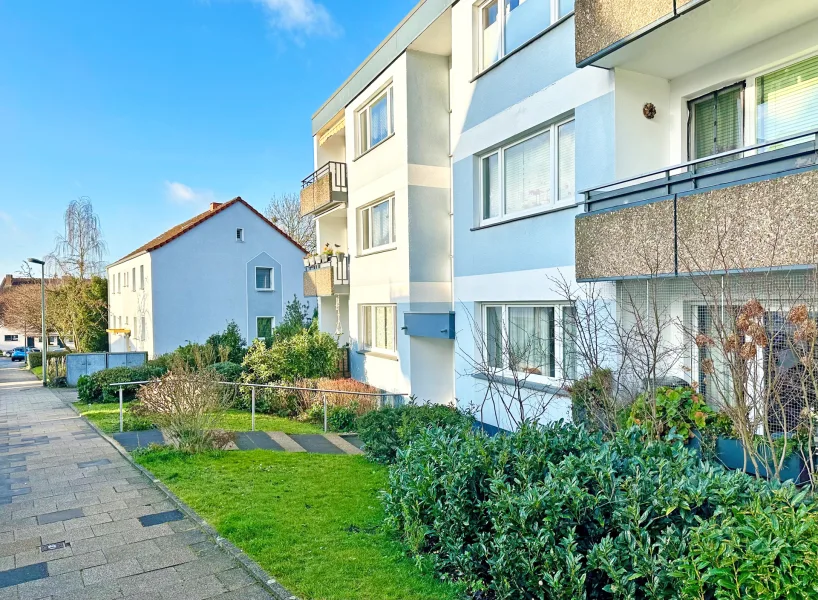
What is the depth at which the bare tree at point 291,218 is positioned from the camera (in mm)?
39222

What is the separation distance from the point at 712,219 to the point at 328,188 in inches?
489

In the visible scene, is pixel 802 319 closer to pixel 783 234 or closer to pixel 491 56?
pixel 783 234

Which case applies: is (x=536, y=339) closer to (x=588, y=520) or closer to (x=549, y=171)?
(x=549, y=171)

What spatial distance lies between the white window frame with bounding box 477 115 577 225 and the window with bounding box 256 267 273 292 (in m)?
21.8

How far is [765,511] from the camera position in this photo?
3404 millimetres

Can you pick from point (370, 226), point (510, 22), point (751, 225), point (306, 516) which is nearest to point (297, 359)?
point (370, 226)

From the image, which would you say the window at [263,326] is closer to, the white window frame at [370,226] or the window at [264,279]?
the window at [264,279]

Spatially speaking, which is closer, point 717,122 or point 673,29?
point 673,29

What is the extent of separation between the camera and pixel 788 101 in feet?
21.1

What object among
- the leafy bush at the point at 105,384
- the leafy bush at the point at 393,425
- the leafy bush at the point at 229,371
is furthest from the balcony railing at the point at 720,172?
the leafy bush at the point at 105,384

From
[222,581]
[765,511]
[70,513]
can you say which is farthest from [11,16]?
[765,511]

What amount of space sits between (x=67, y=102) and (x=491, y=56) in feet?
66.1

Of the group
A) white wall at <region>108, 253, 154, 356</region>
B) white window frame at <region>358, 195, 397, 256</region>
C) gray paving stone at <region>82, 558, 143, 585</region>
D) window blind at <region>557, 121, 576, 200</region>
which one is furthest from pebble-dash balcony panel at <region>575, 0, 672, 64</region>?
white wall at <region>108, 253, 154, 356</region>

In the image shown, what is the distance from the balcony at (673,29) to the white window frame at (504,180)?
1414mm
